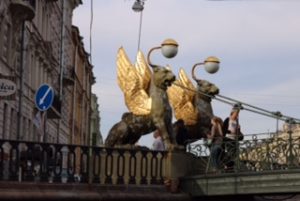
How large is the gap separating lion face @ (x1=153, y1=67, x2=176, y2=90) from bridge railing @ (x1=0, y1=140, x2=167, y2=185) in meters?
1.86

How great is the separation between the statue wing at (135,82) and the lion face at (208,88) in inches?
76.4

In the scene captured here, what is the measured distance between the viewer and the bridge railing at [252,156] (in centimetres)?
1983

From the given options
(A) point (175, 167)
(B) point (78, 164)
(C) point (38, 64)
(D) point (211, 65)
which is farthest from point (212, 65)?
(C) point (38, 64)

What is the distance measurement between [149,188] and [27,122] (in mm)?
22097

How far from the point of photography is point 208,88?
24719 mm

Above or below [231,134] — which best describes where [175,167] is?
below

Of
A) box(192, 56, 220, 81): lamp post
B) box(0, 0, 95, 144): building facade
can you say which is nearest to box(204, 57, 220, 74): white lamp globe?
box(192, 56, 220, 81): lamp post

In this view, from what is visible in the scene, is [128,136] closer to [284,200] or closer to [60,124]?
[284,200]

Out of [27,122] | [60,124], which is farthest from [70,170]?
[60,124]

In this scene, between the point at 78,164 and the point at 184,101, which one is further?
the point at 184,101

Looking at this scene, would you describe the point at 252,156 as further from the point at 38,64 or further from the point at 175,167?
the point at 38,64

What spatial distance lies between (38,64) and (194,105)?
2268 cm

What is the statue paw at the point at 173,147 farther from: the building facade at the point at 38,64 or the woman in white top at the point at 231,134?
the building facade at the point at 38,64

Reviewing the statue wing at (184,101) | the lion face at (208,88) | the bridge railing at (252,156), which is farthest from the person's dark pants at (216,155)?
the lion face at (208,88)
